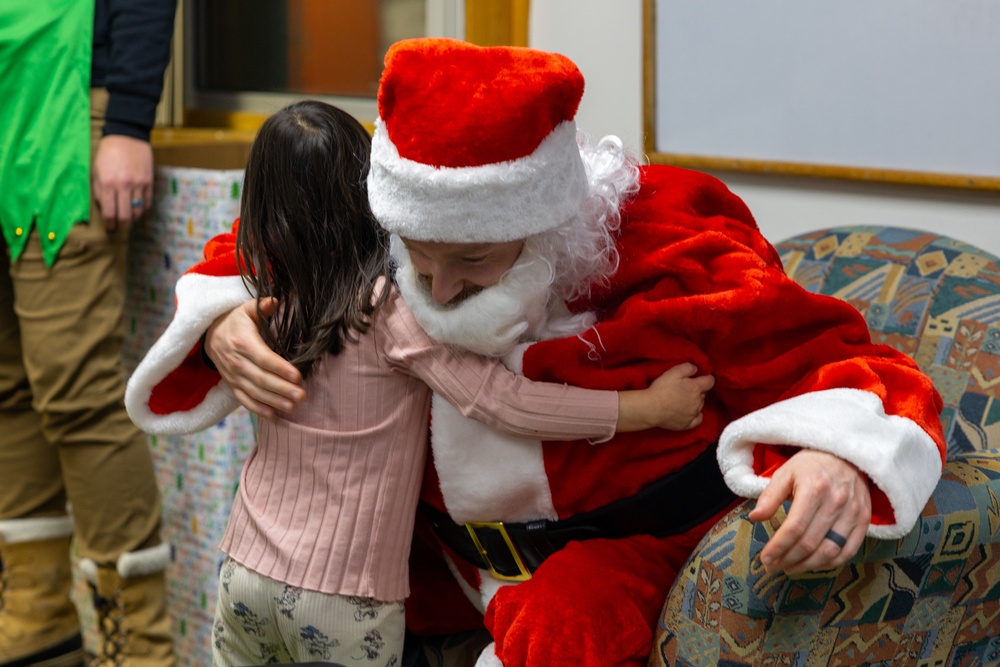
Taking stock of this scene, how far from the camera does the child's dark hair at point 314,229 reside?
1.14 m

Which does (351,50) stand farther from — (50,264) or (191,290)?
(191,290)

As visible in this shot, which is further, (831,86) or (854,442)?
(831,86)

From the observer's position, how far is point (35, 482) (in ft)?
6.53

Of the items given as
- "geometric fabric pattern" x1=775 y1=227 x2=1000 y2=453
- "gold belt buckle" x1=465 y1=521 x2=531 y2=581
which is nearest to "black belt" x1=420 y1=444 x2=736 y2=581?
"gold belt buckle" x1=465 y1=521 x2=531 y2=581

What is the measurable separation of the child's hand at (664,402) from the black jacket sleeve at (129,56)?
1149 millimetres

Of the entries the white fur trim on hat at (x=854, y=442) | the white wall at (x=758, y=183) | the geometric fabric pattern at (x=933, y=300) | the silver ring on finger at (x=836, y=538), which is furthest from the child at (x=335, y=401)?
the white wall at (x=758, y=183)

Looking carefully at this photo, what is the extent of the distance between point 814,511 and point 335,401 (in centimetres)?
52

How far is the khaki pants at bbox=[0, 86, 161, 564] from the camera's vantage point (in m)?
1.84

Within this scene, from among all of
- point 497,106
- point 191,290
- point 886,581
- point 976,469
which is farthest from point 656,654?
point 191,290

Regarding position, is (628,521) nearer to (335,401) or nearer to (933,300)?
(335,401)

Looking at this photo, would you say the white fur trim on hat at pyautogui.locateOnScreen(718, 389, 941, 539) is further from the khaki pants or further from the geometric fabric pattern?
the khaki pants

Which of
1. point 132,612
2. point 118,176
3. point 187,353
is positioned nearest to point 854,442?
point 187,353

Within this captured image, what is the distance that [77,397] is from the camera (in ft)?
6.13

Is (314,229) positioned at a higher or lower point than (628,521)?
higher
